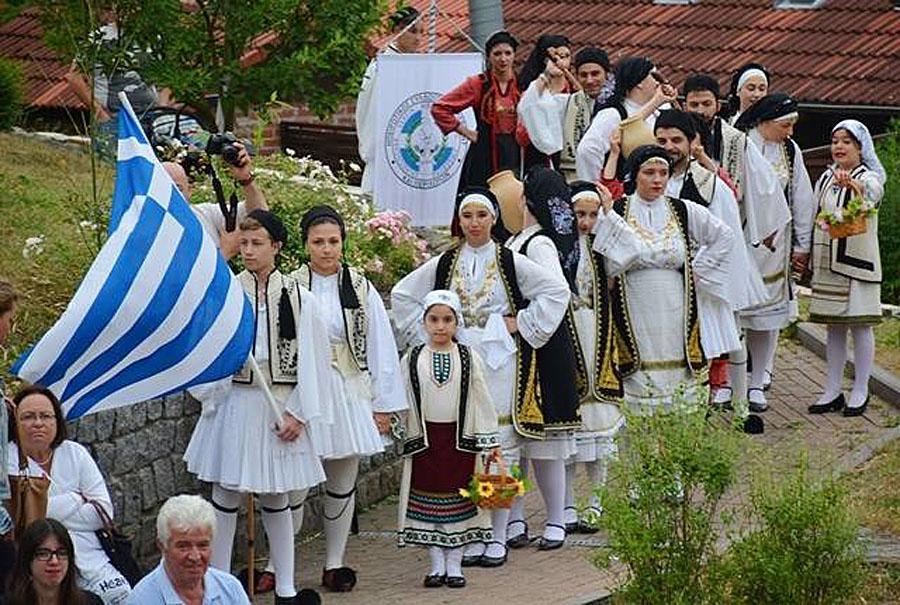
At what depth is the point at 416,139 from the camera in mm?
16859

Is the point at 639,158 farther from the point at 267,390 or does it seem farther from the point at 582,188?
the point at 267,390

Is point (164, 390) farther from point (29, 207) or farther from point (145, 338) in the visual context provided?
point (29, 207)

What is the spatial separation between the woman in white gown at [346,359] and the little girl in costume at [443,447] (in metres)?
0.15

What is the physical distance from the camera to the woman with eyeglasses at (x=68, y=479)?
32.4ft

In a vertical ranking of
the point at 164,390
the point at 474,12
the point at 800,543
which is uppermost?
the point at 474,12

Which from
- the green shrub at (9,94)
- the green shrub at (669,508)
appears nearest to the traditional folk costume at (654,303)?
the green shrub at (669,508)

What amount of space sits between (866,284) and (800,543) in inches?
199

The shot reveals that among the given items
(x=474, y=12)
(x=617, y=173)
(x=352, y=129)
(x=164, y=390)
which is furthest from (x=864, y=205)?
(x=352, y=129)

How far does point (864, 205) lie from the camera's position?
580 inches

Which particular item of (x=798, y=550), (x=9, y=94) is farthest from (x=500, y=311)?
(x=9, y=94)

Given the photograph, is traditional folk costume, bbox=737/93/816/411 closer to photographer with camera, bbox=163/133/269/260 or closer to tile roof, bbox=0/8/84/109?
photographer with camera, bbox=163/133/269/260

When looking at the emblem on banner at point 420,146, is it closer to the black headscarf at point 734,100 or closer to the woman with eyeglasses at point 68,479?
the black headscarf at point 734,100

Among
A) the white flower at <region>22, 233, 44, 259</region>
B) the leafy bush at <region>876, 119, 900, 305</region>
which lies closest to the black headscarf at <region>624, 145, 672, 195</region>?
the white flower at <region>22, 233, 44, 259</region>

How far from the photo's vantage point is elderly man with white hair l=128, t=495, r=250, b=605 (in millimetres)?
8906
